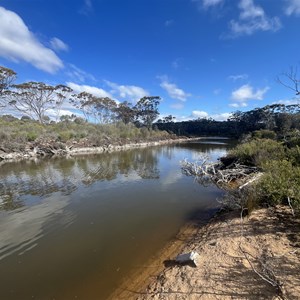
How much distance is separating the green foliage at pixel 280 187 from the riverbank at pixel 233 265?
1.39 ft

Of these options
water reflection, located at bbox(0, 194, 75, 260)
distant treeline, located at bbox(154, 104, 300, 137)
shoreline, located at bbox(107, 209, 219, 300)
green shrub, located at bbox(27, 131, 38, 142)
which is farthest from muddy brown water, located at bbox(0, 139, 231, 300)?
distant treeline, located at bbox(154, 104, 300, 137)

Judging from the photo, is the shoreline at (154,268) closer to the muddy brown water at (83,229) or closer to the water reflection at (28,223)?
the muddy brown water at (83,229)

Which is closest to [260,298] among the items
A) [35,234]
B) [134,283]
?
[134,283]

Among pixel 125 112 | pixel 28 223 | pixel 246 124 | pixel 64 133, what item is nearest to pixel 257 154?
pixel 28 223

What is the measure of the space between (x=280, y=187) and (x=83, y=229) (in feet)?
18.1

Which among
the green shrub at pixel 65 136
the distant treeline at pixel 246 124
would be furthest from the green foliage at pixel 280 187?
the distant treeline at pixel 246 124

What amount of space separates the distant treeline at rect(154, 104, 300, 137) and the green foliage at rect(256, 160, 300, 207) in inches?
1688

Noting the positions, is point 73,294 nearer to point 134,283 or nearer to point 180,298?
point 134,283

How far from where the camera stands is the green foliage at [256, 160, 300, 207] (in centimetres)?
535

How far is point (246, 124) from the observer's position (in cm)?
7019

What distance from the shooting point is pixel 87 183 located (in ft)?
37.7

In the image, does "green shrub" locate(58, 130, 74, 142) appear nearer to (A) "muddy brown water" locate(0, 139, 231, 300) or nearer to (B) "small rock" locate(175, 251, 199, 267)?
(A) "muddy brown water" locate(0, 139, 231, 300)

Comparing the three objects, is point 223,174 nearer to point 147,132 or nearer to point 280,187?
point 280,187

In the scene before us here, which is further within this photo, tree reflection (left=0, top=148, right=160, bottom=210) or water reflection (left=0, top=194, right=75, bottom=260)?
tree reflection (left=0, top=148, right=160, bottom=210)
